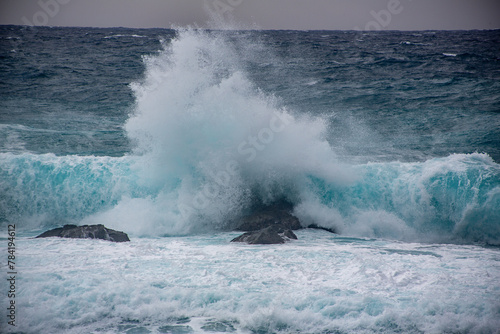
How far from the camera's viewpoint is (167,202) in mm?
9945

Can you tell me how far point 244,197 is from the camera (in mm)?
9719

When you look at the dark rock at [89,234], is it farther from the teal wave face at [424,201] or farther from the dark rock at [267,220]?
the teal wave face at [424,201]

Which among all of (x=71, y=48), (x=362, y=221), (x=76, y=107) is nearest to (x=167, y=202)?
(x=362, y=221)

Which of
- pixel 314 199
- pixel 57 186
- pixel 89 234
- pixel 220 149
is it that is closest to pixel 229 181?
pixel 220 149

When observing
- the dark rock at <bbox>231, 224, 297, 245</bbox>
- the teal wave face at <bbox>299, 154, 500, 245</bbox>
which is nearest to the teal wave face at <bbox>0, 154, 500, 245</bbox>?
the teal wave face at <bbox>299, 154, 500, 245</bbox>

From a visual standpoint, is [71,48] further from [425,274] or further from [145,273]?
[425,274]

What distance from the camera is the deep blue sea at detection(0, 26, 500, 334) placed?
16.7ft

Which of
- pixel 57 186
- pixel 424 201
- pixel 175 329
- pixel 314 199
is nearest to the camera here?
pixel 175 329

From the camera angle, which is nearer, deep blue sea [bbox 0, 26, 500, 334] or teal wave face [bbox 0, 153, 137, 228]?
deep blue sea [bbox 0, 26, 500, 334]

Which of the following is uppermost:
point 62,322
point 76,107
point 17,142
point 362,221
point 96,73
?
point 96,73

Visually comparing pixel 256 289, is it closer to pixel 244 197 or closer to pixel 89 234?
pixel 89 234

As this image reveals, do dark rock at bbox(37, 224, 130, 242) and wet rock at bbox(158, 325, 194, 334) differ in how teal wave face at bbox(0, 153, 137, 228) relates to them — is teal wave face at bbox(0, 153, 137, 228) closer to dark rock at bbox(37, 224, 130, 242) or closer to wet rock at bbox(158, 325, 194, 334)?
dark rock at bbox(37, 224, 130, 242)

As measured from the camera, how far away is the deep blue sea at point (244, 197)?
5082 mm

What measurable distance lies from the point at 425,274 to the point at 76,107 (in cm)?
1600
